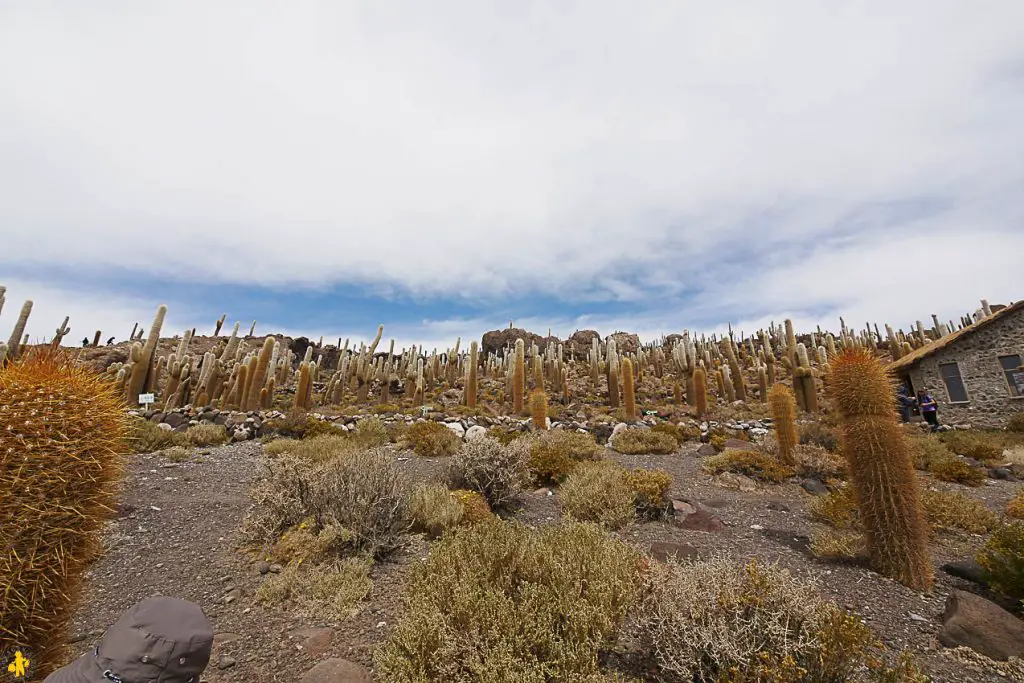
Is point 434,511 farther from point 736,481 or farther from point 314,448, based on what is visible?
point 736,481

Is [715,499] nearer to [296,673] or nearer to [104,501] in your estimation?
[296,673]

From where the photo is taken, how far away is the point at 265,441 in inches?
485

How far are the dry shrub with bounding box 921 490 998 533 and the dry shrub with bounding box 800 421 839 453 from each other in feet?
16.4

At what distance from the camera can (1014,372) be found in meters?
16.3

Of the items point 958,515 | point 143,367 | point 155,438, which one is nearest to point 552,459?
point 958,515

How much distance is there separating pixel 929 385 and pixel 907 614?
19820 millimetres

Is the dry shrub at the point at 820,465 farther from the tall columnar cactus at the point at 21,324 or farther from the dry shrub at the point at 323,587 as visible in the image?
the tall columnar cactus at the point at 21,324

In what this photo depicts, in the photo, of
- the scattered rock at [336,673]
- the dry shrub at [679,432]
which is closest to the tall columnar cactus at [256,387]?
the dry shrub at [679,432]

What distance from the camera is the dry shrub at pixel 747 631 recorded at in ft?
9.34

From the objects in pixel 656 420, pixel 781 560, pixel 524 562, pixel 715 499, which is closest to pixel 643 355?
pixel 656 420

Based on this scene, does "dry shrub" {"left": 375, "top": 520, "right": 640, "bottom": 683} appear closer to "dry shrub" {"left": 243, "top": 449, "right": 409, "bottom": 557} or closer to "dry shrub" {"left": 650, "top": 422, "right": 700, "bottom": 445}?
"dry shrub" {"left": 243, "top": 449, "right": 409, "bottom": 557}

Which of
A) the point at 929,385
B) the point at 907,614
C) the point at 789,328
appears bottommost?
the point at 907,614

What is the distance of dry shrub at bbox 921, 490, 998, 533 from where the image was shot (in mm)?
6855
